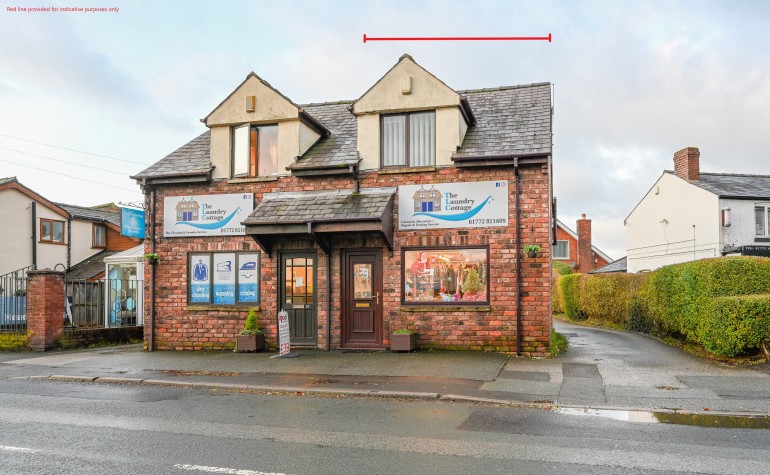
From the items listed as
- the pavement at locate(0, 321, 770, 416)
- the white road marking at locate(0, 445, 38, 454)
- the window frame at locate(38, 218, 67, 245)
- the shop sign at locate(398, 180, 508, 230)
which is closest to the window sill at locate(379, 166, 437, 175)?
the shop sign at locate(398, 180, 508, 230)

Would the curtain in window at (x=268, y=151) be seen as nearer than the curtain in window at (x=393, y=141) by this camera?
No

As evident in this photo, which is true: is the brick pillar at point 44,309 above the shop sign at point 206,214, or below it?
below

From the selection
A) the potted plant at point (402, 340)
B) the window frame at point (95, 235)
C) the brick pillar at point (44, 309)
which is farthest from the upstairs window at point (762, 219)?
the window frame at point (95, 235)

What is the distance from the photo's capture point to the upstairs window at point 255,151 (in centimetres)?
1630

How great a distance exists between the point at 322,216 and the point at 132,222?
255 inches

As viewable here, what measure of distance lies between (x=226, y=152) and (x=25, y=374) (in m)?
7.08

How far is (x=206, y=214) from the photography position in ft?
53.6

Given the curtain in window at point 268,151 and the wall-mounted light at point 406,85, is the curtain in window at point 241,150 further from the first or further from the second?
the wall-mounted light at point 406,85

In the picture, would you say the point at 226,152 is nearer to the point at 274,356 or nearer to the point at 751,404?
the point at 274,356

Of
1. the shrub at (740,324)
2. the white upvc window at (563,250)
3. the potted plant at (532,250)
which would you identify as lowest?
the shrub at (740,324)

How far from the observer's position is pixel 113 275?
2409 centimetres

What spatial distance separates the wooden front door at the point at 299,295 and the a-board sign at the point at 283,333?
3.28ft

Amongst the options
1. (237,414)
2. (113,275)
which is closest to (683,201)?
(113,275)

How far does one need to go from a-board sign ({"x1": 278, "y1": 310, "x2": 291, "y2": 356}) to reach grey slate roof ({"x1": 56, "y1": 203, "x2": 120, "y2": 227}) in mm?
21314
